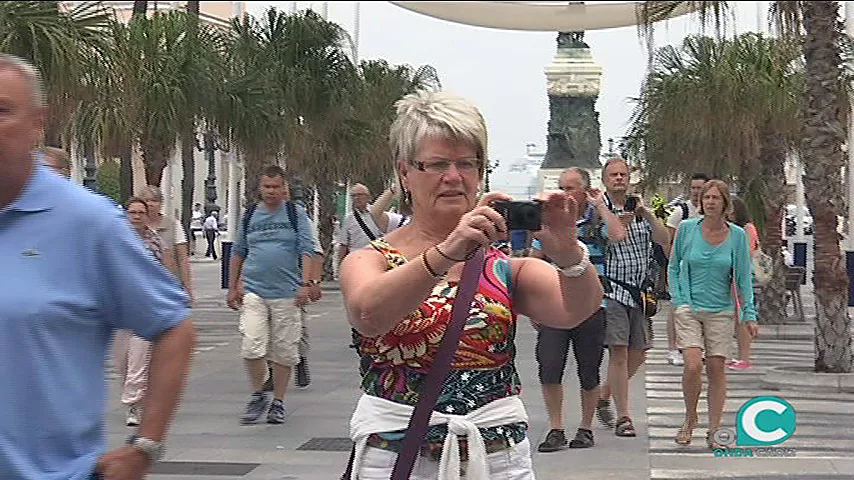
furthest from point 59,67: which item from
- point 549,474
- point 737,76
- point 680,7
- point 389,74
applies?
point 389,74

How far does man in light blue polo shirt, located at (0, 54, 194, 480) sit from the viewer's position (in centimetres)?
314

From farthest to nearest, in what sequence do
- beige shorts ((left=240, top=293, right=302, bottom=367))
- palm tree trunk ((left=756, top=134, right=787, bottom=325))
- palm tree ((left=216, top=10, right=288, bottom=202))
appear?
1. palm tree ((left=216, top=10, right=288, bottom=202))
2. palm tree trunk ((left=756, top=134, right=787, bottom=325))
3. beige shorts ((left=240, top=293, right=302, bottom=367))

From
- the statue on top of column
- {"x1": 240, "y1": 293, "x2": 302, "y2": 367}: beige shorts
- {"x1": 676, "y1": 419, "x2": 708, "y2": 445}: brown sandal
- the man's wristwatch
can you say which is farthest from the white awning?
the man's wristwatch

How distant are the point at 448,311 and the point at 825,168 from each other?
1085 centimetres

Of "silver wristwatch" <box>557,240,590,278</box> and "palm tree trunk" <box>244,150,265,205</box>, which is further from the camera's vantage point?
"palm tree trunk" <box>244,150,265,205</box>

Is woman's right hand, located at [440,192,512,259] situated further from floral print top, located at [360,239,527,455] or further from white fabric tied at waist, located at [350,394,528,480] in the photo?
white fabric tied at waist, located at [350,394,528,480]

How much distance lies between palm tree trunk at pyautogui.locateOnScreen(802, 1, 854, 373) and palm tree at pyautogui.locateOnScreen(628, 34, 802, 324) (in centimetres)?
348

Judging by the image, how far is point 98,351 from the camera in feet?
10.8

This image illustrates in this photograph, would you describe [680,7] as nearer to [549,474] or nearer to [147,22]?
[549,474]

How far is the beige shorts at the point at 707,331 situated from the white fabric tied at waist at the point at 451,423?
19.4ft

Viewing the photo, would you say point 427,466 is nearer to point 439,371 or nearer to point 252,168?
point 439,371

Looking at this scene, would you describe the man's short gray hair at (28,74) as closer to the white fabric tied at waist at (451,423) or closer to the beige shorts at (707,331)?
the white fabric tied at waist at (451,423)

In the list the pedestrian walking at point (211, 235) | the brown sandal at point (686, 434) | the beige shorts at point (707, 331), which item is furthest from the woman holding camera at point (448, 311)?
the pedestrian walking at point (211, 235)

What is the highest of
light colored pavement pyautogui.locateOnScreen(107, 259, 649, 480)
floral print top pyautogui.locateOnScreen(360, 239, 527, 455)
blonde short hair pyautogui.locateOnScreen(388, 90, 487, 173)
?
blonde short hair pyautogui.locateOnScreen(388, 90, 487, 173)
